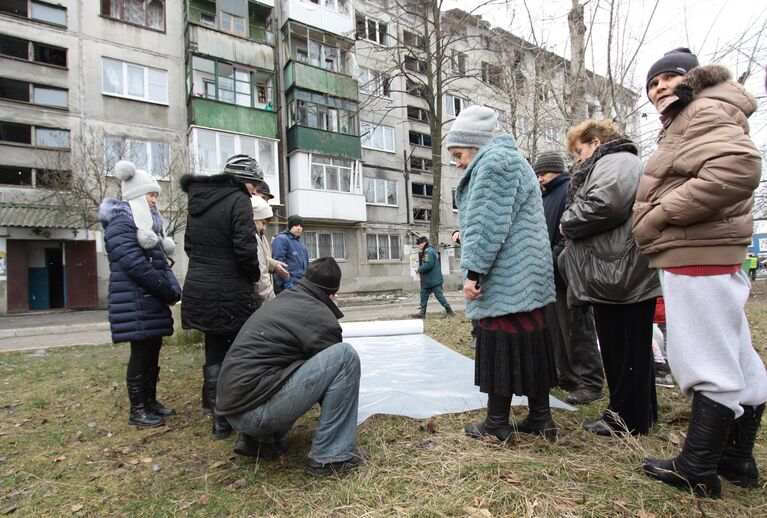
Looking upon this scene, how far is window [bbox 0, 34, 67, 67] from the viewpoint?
16672 millimetres

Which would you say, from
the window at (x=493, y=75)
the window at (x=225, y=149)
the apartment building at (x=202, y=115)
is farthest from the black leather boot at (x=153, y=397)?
the window at (x=225, y=149)

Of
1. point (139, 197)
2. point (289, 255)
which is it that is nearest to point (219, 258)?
point (139, 197)

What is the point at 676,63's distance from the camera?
2.09m

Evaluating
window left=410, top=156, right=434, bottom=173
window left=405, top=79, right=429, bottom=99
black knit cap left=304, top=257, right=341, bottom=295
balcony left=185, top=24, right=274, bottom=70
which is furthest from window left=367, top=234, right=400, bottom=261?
black knit cap left=304, top=257, right=341, bottom=295

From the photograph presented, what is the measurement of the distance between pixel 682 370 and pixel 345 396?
152cm

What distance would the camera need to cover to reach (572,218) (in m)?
2.57

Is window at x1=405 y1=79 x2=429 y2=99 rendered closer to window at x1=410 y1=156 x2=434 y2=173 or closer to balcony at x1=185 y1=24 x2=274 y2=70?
balcony at x1=185 y1=24 x2=274 y2=70

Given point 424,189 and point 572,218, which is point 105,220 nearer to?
point 572,218

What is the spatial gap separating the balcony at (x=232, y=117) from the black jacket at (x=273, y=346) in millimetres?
18187

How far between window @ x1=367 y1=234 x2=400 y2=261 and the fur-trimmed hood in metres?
21.2

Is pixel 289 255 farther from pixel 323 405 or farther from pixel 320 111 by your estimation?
pixel 320 111

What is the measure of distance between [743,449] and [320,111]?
853 inches

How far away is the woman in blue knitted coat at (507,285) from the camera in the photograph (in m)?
2.31

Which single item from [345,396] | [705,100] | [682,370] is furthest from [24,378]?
[705,100]
